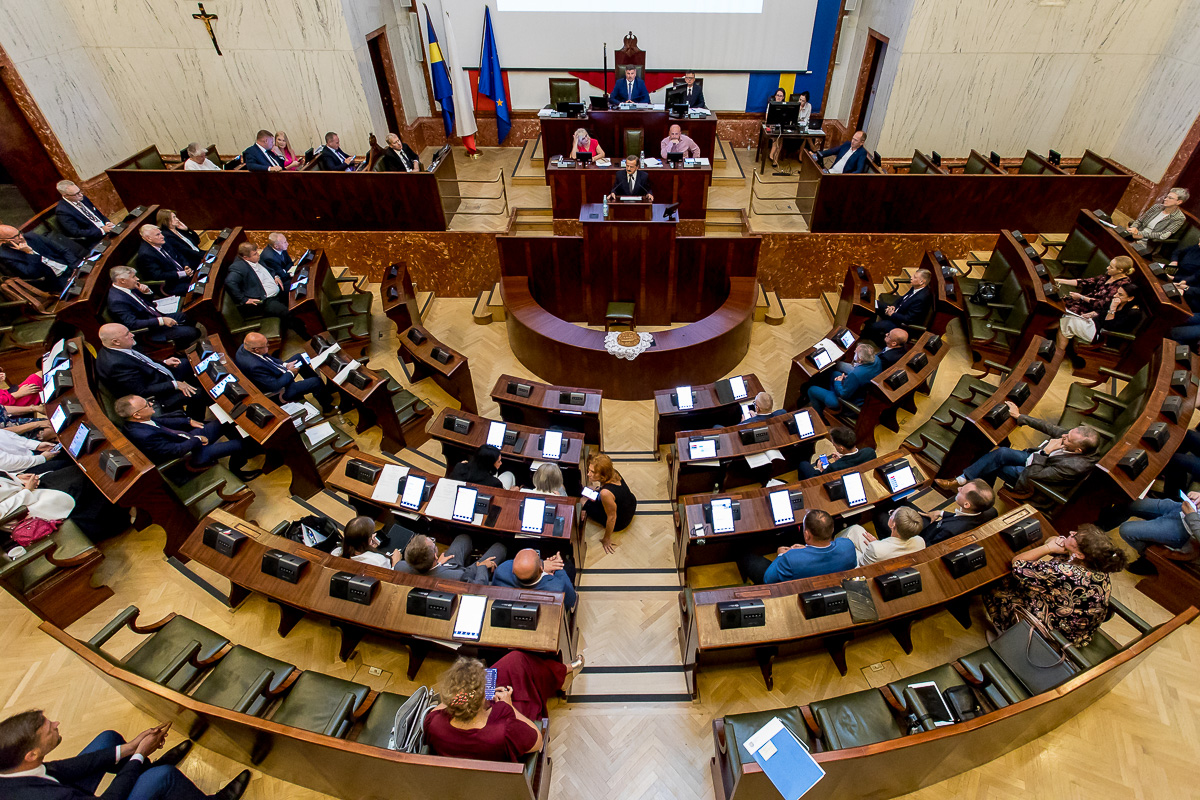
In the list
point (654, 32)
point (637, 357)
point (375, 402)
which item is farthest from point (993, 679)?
point (654, 32)

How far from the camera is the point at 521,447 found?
5047 mm

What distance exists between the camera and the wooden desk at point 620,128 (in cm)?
927

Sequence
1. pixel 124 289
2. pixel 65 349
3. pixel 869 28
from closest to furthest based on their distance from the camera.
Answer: pixel 65 349 < pixel 124 289 < pixel 869 28

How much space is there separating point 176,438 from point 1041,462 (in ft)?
23.2

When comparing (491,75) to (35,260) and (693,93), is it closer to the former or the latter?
(693,93)

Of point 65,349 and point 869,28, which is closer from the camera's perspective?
point 65,349

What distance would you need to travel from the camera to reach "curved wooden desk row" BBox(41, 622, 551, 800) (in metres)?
2.72

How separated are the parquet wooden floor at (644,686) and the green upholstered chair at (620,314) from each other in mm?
2962

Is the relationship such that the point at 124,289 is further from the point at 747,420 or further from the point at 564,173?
the point at 747,420

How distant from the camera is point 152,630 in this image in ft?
12.4

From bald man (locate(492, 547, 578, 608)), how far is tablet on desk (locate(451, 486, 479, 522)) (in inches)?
21.8

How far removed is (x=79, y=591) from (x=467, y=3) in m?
10.3

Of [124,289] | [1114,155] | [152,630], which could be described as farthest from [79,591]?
[1114,155]

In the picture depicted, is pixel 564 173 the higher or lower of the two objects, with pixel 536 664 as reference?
higher
